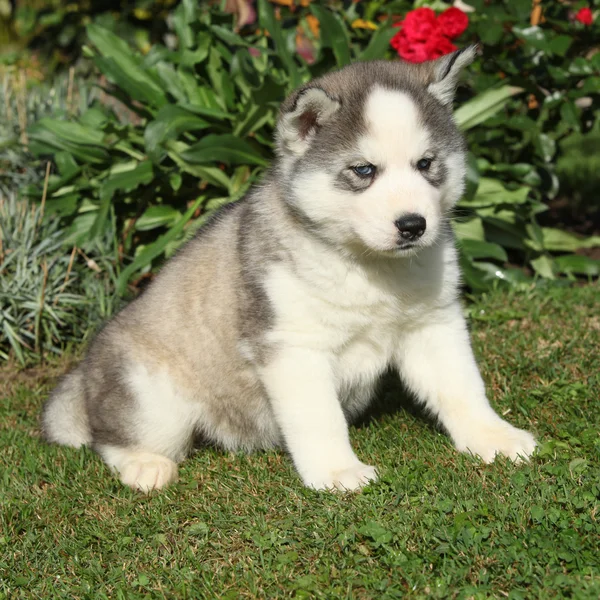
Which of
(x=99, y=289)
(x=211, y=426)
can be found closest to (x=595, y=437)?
(x=211, y=426)

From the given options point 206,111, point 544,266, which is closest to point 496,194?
point 544,266

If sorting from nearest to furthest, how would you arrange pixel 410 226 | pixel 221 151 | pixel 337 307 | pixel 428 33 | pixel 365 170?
pixel 410 226, pixel 365 170, pixel 337 307, pixel 428 33, pixel 221 151

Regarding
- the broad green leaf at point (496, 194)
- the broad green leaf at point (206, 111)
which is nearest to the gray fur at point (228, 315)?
the broad green leaf at point (206, 111)

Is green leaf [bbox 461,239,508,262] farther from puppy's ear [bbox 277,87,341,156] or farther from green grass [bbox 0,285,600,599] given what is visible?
puppy's ear [bbox 277,87,341,156]

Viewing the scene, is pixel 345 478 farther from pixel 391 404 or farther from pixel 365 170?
pixel 365 170

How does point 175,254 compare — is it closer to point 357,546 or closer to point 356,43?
point 357,546

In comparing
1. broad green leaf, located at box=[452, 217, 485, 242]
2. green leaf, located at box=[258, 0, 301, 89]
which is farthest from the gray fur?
broad green leaf, located at box=[452, 217, 485, 242]

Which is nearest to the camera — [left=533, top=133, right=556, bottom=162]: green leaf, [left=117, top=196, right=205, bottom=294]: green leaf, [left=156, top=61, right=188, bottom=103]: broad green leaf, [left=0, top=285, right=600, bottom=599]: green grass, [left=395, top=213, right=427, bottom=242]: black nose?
[left=0, top=285, right=600, bottom=599]: green grass
